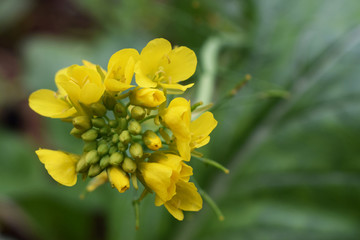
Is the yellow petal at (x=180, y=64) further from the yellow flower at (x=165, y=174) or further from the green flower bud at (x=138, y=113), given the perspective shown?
A: the yellow flower at (x=165, y=174)

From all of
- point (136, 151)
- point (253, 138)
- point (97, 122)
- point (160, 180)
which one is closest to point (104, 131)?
point (97, 122)

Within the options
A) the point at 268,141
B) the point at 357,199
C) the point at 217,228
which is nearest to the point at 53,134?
the point at 217,228

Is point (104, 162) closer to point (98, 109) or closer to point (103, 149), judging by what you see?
point (103, 149)

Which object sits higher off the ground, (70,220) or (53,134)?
(53,134)

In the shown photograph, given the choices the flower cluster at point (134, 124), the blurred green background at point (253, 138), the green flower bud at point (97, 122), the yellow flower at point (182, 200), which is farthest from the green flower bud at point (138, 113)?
the blurred green background at point (253, 138)

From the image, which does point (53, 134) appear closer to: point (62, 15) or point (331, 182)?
point (62, 15)

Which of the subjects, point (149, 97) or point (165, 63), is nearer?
point (149, 97)
